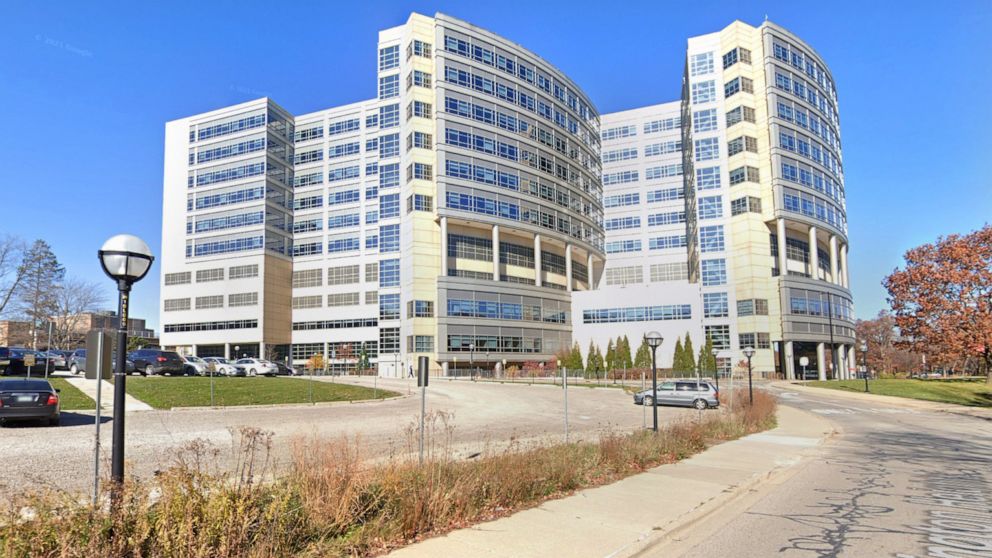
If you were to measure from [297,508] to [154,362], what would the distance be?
36.3 metres

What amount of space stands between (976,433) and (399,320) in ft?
189

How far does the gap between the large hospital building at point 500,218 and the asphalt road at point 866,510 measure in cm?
5567

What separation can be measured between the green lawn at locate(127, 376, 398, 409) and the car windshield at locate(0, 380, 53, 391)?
496cm

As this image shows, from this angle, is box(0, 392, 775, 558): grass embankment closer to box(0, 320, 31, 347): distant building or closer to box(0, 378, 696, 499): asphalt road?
box(0, 378, 696, 499): asphalt road

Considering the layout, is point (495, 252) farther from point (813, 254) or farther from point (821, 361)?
point (821, 361)

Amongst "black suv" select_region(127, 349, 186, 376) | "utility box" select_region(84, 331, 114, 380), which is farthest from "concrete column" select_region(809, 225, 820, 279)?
"utility box" select_region(84, 331, 114, 380)

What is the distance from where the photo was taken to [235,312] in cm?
8281

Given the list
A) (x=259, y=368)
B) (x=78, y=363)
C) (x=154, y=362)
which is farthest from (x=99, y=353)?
(x=259, y=368)

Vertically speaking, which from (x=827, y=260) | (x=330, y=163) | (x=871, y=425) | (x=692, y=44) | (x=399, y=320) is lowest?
(x=871, y=425)

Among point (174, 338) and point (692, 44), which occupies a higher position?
point (692, 44)

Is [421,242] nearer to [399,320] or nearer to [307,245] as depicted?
[399,320]

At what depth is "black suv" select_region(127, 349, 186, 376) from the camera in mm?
37344

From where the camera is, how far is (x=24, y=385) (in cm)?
1689

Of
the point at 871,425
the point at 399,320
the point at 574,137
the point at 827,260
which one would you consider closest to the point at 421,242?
the point at 399,320
